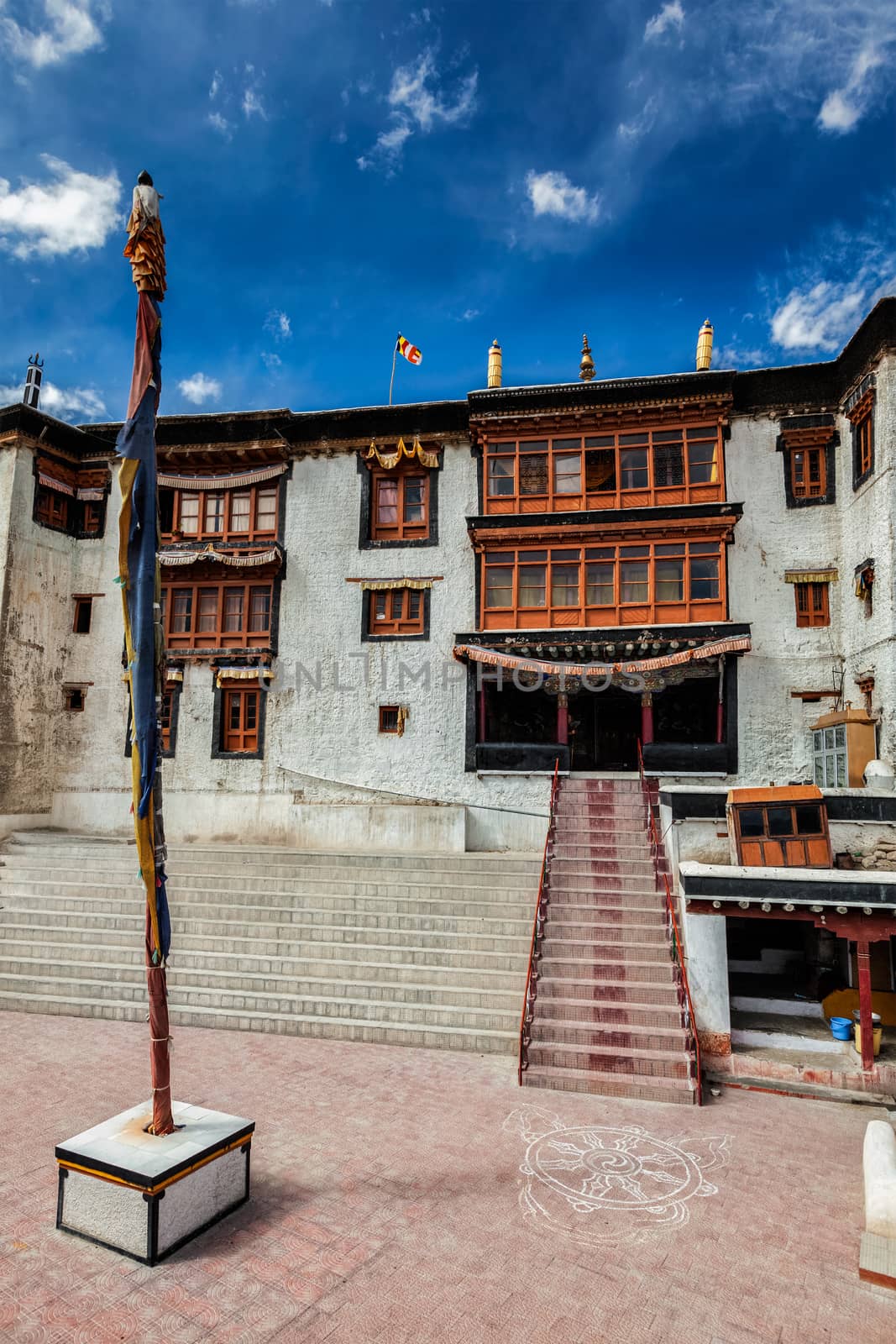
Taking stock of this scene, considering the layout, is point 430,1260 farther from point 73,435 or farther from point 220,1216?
point 73,435

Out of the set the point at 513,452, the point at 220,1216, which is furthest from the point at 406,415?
the point at 220,1216

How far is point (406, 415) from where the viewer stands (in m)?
22.7

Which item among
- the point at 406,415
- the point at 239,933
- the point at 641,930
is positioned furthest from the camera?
the point at 406,415

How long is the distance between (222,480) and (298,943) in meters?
14.8

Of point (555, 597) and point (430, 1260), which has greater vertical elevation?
point (555, 597)

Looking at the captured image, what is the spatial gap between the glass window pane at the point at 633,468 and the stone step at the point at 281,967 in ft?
43.4

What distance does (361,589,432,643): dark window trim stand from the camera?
22.2 metres

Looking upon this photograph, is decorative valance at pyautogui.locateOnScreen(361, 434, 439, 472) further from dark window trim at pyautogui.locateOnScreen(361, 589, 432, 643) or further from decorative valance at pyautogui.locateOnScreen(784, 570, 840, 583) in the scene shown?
decorative valance at pyautogui.locateOnScreen(784, 570, 840, 583)

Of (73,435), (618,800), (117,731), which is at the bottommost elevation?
(618,800)

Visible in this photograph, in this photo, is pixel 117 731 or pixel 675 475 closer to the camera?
pixel 675 475

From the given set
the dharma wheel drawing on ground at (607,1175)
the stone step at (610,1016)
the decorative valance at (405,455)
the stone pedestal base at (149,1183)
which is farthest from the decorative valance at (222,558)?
the stone pedestal base at (149,1183)

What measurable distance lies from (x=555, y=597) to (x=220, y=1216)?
1669 cm

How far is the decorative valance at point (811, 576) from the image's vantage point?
65.2 ft

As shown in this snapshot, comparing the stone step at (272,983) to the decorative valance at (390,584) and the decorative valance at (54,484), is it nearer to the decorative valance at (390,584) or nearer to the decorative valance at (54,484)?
the decorative valance at (390,584)
